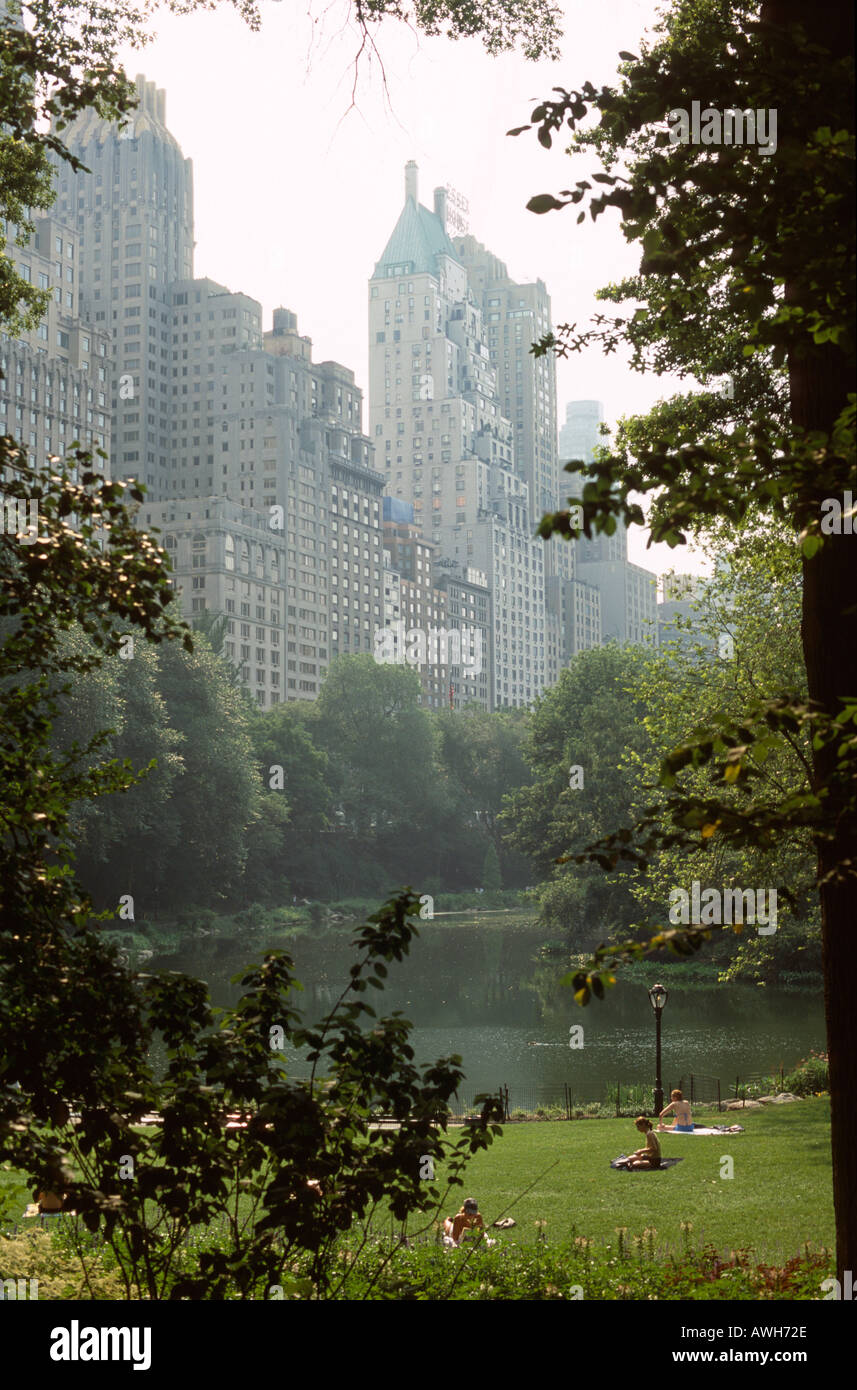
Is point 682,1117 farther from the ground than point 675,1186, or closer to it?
closer to it

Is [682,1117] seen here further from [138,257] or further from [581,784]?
[138,257]

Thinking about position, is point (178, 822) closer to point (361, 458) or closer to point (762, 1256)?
point (762, 1256)

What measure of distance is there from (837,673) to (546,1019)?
115ft

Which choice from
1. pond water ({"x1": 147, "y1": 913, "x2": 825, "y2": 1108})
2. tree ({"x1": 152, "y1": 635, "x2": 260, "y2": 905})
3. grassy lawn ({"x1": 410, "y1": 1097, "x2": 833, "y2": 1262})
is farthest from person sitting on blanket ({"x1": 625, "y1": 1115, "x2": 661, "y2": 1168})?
tree ({"x1": 152, "y1": 635, "x2": 260, "y2": 905})

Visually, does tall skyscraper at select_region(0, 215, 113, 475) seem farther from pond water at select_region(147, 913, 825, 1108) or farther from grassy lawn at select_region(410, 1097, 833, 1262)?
grassy lawn at select_region(410, 1097, 833, 1262)

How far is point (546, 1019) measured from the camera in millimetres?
39219

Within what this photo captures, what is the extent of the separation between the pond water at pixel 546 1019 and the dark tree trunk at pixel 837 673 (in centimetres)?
1753

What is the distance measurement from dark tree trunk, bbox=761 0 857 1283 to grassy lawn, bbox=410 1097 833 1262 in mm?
6574

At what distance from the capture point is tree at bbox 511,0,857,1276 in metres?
4.41

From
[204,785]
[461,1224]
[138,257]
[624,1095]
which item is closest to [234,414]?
[138,257]

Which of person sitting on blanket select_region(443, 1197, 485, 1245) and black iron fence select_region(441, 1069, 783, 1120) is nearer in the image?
person sitting on blanket select_region(443, 1197, 485, 1245)

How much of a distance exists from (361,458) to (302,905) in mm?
98525

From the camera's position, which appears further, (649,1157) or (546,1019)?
(546,1019)
